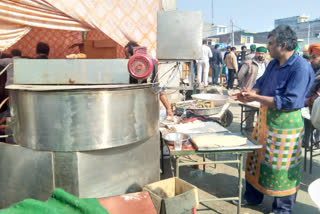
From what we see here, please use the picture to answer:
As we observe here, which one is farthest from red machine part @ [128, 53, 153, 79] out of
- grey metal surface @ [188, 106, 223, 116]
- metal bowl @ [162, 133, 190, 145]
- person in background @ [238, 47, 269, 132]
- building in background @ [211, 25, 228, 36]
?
building in background @ [211, 25, 228, 36]

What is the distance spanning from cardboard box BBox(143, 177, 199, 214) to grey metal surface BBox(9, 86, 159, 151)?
0.52 meters

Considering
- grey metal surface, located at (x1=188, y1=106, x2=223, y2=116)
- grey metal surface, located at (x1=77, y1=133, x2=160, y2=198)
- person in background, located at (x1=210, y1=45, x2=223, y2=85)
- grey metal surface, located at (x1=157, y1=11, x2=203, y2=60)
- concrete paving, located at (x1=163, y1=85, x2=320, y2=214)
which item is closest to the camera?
grey metal surface, located at (x1=77, y1=133, x2=160, y2=198)

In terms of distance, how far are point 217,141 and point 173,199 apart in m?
0.84

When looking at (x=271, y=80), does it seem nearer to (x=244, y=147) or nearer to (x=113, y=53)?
(x=244, y=147)

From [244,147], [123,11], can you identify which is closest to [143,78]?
[244,147]

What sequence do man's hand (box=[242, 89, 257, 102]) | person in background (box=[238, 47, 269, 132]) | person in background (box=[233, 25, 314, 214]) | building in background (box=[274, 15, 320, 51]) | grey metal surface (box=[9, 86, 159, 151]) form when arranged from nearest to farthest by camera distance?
1. grey metal surface (box=[9, 86, 159, 151])
2. person in background (box=[233, 25, 314, 214])
3. man's hand (box=[242, 89, 257, 102])
4. person in background (box=[238, 47, 269, 132])
5. building in background (box=[274, 15, 320, 51])

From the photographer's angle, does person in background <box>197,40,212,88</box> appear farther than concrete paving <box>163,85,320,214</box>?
Yes

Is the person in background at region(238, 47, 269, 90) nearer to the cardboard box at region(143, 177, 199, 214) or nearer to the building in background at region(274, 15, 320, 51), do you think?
the cardboard box at region(143, 177, 199, 214)

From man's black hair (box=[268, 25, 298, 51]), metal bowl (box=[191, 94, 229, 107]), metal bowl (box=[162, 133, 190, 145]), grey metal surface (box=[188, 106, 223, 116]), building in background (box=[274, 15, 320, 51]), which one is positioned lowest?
metal bowl (box=[162, 133, 190, 145])

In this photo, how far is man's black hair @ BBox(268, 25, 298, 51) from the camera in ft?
8.35

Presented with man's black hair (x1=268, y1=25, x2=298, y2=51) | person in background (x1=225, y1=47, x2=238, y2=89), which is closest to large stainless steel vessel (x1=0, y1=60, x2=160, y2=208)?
man's black hair (x1=268, y1=25, x2=298, y2=51)

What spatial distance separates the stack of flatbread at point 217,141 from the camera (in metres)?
2.62

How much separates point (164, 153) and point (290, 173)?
1.88 meters

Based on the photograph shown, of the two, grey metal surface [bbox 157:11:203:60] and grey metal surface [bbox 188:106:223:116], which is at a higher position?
grey metal surface [bbox 157:11:203:60]
